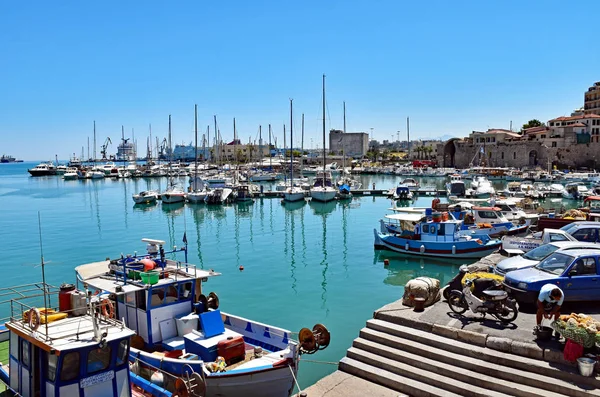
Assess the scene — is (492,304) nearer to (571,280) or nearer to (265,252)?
(571,280)

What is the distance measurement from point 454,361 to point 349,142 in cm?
18069

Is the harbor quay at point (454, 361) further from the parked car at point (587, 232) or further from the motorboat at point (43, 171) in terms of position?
the motorboat at point (43, 171)

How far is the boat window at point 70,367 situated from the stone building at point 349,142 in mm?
175478

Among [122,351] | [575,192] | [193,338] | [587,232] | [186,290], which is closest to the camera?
[122,351]

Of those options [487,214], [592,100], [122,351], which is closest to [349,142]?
[592,100]

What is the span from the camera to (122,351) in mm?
9125

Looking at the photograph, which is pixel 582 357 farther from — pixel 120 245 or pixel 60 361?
pixel 120 245

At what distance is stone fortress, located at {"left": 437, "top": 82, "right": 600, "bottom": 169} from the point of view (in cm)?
9644

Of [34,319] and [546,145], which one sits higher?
[546,145]

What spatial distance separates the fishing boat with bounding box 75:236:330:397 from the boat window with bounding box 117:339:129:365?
4.51ft

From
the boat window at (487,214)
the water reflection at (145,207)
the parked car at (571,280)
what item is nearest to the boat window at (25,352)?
the parked car at (571,280)

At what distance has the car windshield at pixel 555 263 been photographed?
11070 mm

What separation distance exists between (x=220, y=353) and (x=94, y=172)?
362 ft

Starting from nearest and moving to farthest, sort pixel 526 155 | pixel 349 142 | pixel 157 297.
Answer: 1. pixel 157 297
2. pixel 526 155
3. pixel 349 142
